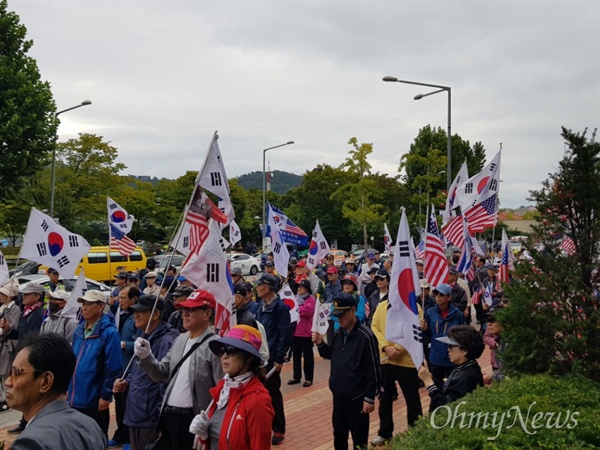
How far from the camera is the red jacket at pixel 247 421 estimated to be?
141 inches

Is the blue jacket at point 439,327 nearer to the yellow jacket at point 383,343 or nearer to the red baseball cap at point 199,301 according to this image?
the yellow jacket at point 383,343

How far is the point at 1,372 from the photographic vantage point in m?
8.20

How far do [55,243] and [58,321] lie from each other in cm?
296

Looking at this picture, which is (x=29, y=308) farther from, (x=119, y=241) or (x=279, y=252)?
(x=119, y=241)

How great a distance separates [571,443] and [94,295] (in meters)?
4.73

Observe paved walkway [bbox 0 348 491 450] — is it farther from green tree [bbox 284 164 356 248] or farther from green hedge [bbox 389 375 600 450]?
green tree [bbox 284 164 356 248]

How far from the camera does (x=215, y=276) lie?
5688 mm

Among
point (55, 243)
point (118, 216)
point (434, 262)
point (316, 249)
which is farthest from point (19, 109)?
point (434, 262)

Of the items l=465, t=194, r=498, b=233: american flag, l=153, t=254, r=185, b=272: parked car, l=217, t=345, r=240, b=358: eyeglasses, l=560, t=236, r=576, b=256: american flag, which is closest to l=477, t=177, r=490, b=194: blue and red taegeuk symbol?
l=465, t=194, r=498, b=233: american flag

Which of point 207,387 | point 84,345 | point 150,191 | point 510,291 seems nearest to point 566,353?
point 510,291

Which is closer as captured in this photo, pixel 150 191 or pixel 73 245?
pixel 73 245

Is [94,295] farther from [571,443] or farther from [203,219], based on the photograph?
[571,443]

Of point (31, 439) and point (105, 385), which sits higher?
point (31, 439)

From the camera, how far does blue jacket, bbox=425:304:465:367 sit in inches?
276
